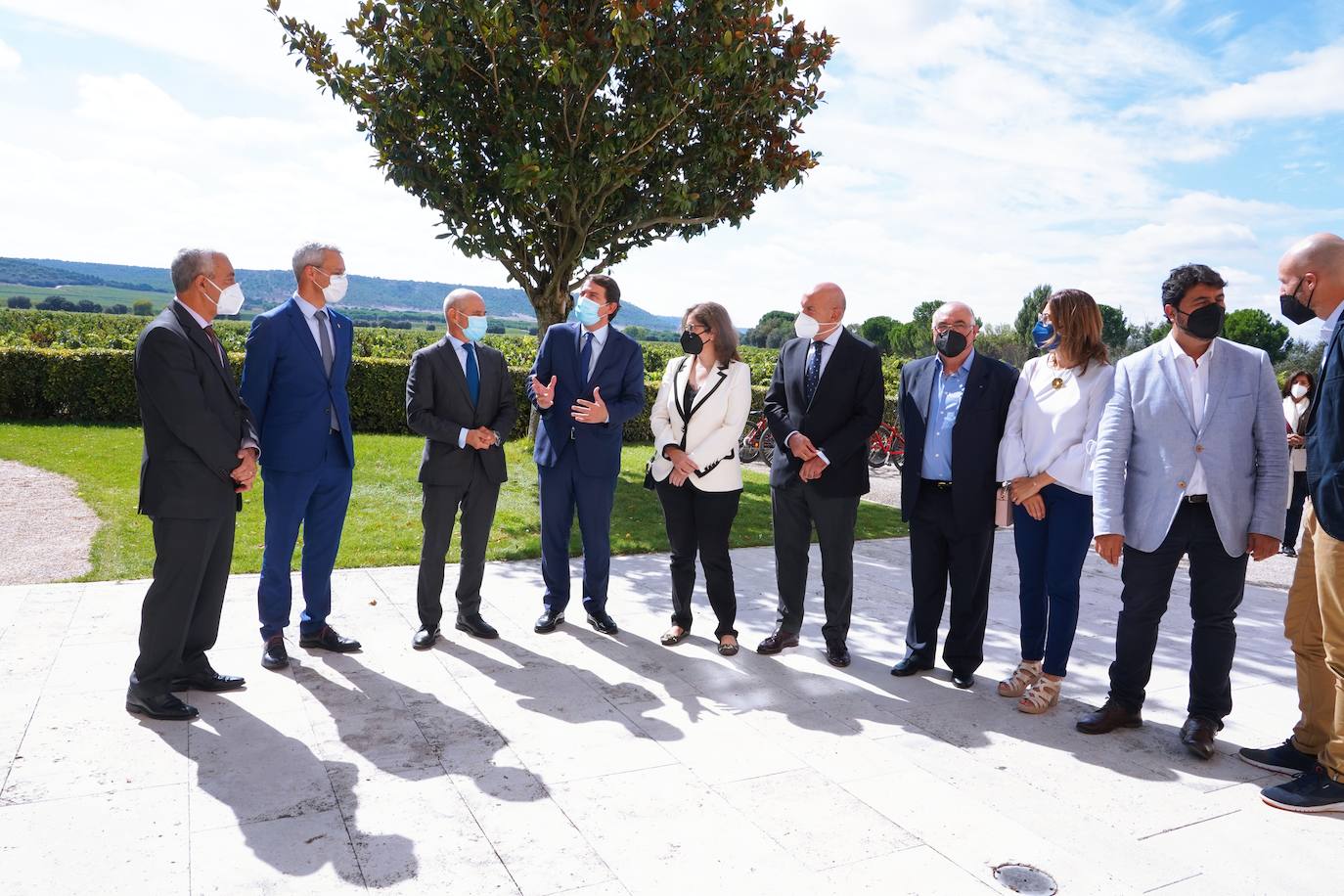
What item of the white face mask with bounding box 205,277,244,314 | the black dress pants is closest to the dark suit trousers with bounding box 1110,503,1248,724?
the black dress pants

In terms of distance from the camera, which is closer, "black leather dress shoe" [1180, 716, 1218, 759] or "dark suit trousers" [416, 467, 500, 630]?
"black leather dress shoe" [1180, 716, 1218, 759]

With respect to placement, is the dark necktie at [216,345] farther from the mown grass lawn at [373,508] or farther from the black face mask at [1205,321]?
the black face mask at [1205,321]

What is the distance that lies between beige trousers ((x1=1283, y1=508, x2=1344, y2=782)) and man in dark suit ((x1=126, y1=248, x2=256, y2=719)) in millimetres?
4502

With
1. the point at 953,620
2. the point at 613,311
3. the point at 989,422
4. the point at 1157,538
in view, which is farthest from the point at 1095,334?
the point at 613,311

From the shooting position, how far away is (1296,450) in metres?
8.45

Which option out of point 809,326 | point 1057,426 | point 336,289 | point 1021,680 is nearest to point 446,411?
point 336,289

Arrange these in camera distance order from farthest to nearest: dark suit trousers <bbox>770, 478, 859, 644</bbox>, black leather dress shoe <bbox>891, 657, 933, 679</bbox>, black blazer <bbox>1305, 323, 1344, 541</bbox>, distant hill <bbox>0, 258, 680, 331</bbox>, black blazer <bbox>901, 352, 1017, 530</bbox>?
distant hill <bbox>0, 258, 680, 331</bbox> < dark suit trousers <bbox>770, 478, 859, 644</bbox> < black leather dress shoe <bbox>891, 657, 933, 679</bbox> < black blazer <bbox>901, 352, 1017, 530</bbox> < black blazer <bbox>1305, 323, 1344, 541</bbox>

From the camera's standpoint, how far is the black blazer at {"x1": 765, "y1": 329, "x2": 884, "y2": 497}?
469cm

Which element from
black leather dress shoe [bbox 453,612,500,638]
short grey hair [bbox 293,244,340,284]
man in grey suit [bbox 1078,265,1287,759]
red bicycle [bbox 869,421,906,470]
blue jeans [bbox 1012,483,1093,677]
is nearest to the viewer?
man in grey suit [bbox 1078,265,1287,759]

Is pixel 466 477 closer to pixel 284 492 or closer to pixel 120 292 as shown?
pixel 284 492

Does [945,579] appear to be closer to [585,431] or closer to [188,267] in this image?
[585,431]

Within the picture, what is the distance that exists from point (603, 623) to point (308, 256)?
2643 mm

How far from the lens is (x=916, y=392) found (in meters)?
4.62

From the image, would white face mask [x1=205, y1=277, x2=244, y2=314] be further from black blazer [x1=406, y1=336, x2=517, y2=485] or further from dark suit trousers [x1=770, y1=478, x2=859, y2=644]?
dark suit trousers [x1=770, y1=478, x2=859, y2=644]
